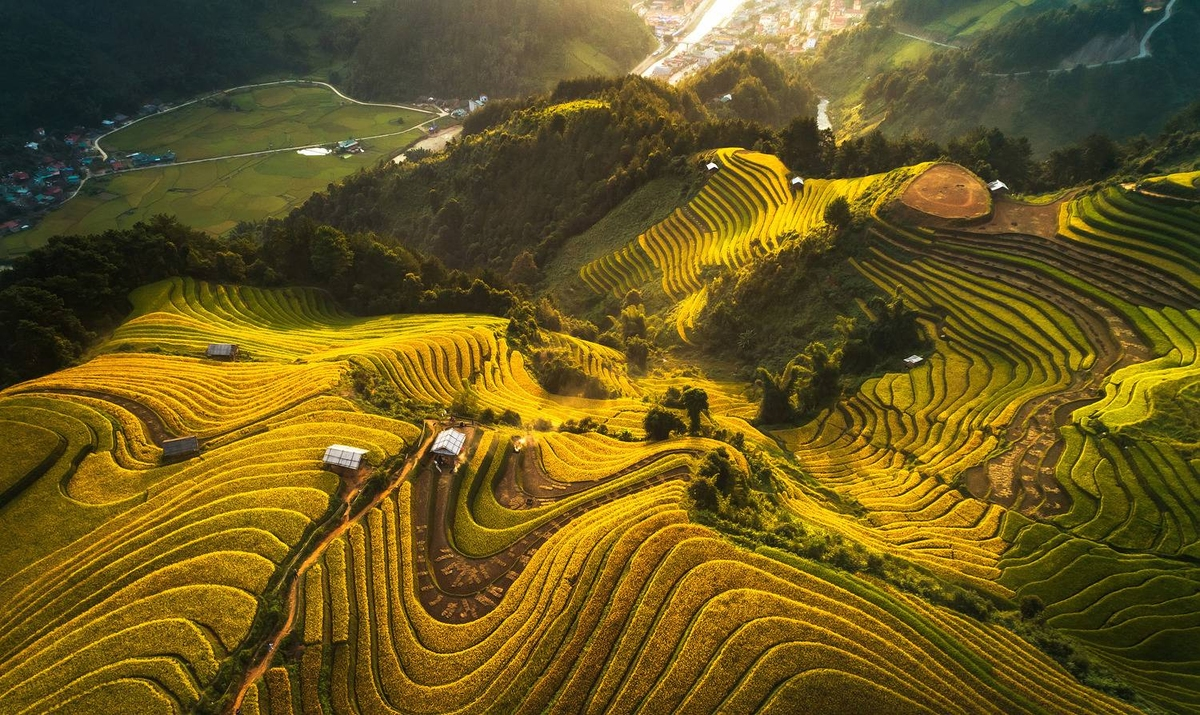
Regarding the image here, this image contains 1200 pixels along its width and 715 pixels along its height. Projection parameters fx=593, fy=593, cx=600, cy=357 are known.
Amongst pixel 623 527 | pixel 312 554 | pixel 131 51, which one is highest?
pixel 131 51

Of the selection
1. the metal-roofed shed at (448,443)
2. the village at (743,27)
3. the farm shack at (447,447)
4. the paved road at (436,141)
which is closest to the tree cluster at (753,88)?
the village at (743,27)

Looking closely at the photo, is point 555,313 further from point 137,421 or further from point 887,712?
point 887,712

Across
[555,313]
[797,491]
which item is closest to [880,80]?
[555,313]

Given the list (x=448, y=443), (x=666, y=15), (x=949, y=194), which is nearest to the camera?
(x=448, y=443)

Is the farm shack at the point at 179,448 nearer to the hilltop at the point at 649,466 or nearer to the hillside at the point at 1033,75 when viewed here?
the hilltop at the point at 649,466

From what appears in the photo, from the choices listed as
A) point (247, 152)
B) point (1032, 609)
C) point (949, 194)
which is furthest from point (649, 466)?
point (247, 152)

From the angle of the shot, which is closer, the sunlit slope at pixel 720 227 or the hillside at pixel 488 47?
the sunlit slope at pixel 720 227

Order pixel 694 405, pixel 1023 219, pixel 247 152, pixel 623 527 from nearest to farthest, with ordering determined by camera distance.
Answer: pixel 623 527 → pixel 694 405 → pixel 1023 219 → pixel 247 152

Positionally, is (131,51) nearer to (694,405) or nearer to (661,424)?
(661,424)

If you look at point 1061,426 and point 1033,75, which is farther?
point 1033,75
